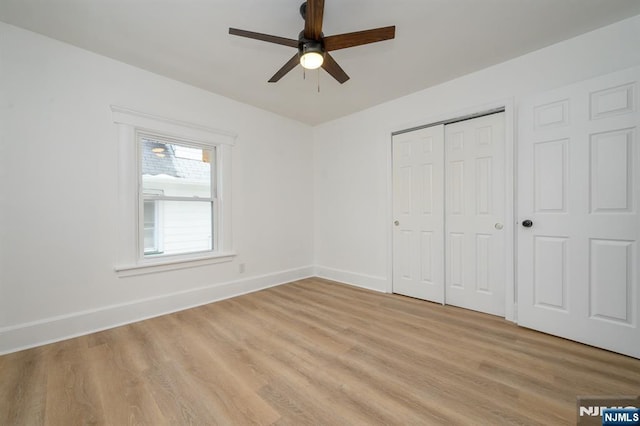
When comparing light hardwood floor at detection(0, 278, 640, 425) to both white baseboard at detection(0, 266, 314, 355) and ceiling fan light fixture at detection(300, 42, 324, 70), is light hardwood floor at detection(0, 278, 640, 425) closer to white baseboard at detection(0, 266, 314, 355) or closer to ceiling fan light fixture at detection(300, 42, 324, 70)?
white baseboard at detection(0, 266, 314, 355)

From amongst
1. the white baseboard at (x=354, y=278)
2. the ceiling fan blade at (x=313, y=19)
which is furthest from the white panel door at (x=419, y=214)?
the ceiling fan blade at (x=313, y=19)

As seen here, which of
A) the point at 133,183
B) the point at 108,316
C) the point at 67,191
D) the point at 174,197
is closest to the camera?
the point at 67,191

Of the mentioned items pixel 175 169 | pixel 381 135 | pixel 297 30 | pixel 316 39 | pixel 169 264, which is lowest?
pixel 169 264

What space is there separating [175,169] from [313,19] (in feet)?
8.09

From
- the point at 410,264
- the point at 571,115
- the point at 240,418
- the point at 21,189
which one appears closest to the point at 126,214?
the point at 21,189

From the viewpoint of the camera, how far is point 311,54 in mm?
1854

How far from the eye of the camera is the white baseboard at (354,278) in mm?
3727

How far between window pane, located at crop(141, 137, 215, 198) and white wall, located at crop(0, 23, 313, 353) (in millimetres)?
345

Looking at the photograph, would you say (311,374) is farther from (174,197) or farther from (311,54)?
(174,197)

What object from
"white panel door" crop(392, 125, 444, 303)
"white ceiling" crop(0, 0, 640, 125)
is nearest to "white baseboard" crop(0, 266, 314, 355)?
"white panel door" crop(392, 125, 444, 303)

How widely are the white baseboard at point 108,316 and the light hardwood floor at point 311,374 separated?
→ 11 centimetres

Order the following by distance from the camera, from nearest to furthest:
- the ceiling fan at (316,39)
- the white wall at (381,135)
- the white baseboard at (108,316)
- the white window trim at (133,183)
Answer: the ceiling fan at (316,39) < the white baseboard at (108,316) < the white wall at (381,135) < the white window trim at (133,183)

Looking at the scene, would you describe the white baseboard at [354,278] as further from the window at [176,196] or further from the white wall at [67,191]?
the window at [176,196]

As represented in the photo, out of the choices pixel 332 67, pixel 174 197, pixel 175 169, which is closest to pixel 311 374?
pixel 332 67
